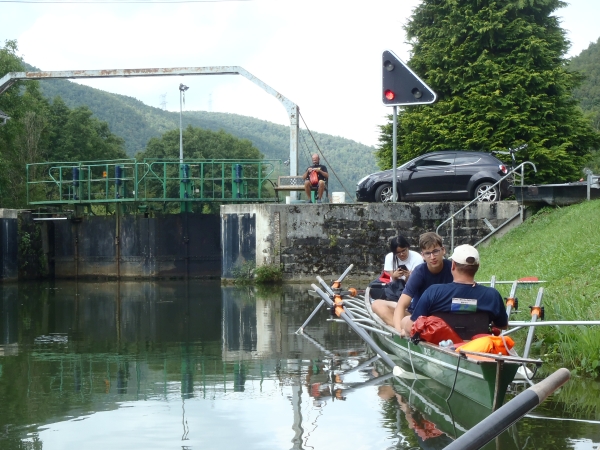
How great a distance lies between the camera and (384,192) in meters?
22.7

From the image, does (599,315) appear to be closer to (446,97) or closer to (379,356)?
(379,356)

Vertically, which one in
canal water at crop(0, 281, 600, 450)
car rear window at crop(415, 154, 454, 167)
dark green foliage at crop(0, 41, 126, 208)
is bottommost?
canal water at crop(0, 281, 600, 450)

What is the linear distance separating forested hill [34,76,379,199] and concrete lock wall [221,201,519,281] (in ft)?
221

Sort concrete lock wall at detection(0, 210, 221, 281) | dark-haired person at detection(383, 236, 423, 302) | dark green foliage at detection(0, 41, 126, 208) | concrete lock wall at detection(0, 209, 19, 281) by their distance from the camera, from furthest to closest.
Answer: dark green foliage at detection(0, 41, 126, 208) < concrete lock wall at detection(0, 210, 221, 281) < concrete lock wall at detection(0, 209, 19, 281) < dark-haired person at detection(383, 236, 423, 302)

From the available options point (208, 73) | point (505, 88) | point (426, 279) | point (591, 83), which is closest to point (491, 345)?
point (426, 279)

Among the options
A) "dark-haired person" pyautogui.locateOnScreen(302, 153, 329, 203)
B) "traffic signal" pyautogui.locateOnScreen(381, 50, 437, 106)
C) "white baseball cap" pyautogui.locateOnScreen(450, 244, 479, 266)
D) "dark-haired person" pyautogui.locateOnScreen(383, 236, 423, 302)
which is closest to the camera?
"white baseball cap" pyautogui.locateOnScreen(450, 244, 479, 266)

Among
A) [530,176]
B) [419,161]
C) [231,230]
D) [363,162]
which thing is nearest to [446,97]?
[530,176]

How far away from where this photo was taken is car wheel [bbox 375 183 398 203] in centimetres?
2262

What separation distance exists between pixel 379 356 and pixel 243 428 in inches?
121

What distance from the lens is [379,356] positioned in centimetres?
975

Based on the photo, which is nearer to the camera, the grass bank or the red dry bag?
the red dry bag

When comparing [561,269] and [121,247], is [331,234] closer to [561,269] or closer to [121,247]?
[121,247]

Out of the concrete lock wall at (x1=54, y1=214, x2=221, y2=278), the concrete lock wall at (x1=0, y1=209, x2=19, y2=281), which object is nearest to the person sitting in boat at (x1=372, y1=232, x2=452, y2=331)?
the concrete lock wall at (x1=54, y1=214, x2=221, y2=278)

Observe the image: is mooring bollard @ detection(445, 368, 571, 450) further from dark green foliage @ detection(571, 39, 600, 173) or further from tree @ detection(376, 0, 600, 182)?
dark green foliage @ detection(571, 39, 600, 173)
